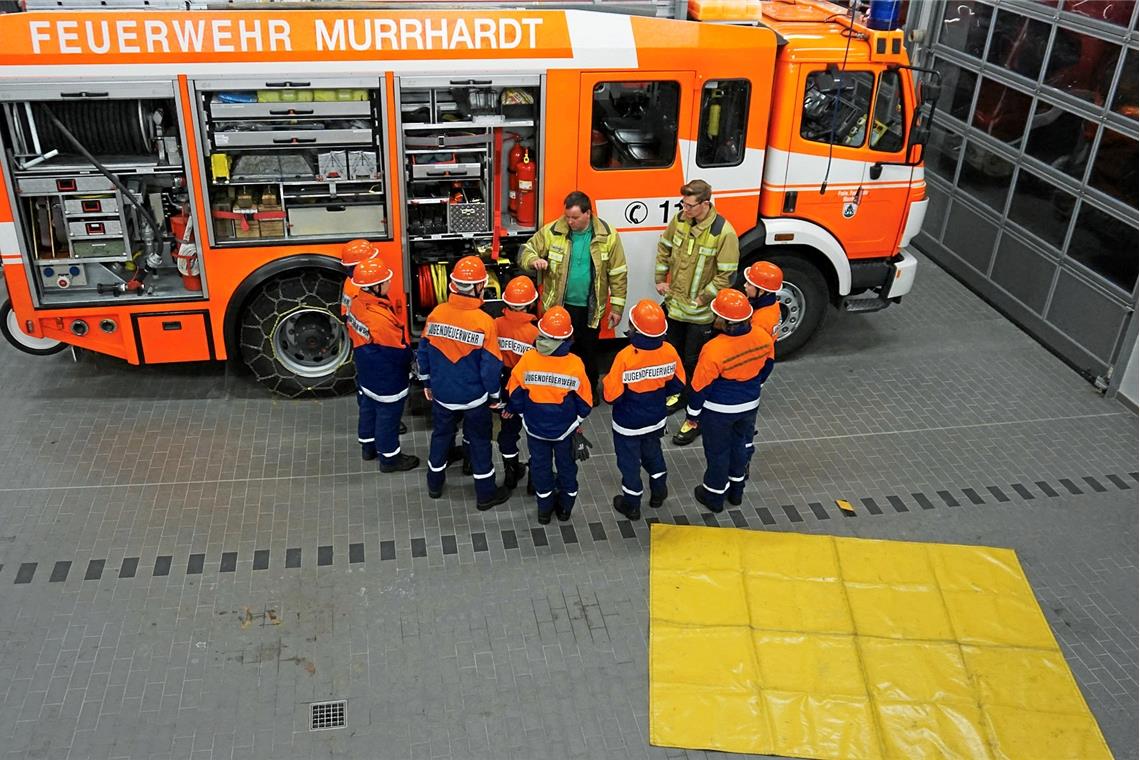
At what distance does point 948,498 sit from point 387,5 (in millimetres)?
5197

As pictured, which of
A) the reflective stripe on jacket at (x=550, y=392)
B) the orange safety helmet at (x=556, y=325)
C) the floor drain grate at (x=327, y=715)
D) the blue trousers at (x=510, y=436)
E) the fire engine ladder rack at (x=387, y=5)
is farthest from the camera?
the blue trousers at (x=510, y=436)

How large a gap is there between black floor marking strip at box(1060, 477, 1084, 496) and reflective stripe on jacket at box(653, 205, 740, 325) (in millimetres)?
2790

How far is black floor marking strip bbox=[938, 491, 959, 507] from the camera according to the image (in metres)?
6.73

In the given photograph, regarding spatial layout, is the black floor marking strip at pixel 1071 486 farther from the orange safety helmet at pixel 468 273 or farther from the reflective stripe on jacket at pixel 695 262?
the orange safety helmet at pixel 468 273

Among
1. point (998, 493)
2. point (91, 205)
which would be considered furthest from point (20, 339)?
point (998, 493)

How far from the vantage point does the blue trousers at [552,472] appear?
6.02 metres

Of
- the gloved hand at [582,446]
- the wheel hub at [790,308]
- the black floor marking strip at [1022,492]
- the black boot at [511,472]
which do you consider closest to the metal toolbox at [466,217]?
the gloved hand at [582,446]

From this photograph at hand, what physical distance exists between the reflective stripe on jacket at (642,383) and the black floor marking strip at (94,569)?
125 inches

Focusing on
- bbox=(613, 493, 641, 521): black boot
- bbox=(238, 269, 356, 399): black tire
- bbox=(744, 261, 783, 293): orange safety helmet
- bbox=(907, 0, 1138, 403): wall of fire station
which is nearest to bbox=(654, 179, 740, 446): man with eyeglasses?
bbox=(744, 261, 783, 293): orange safety helmet

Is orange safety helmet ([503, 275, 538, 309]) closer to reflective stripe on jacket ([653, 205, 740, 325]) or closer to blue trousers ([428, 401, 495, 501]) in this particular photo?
blue trousers ([428, 401, 495, 501])

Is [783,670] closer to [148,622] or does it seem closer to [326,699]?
[326,699]

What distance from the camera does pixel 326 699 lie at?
5.02 metres

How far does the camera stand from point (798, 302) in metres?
8.18

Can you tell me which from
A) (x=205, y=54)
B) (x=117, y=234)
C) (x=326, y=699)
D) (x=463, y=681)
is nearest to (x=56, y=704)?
(x=326, y=699)
